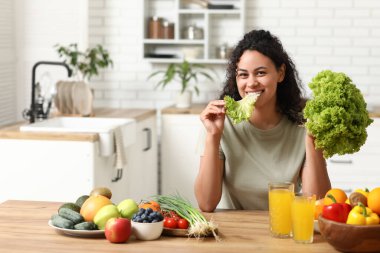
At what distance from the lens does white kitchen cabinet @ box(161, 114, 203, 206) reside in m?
5.61

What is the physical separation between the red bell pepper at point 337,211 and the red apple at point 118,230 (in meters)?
0.63

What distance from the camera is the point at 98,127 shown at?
16.8 feet

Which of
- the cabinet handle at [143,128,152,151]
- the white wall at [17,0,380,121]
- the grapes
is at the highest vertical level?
the white wall at [17,0,380,121]

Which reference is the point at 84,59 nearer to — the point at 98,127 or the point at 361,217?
the point at 98,127

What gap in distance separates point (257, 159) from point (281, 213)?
0.75m

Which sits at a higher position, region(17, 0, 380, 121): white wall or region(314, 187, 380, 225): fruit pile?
region(17, 0, 380, 121): white wall

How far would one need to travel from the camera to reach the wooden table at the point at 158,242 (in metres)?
2.26

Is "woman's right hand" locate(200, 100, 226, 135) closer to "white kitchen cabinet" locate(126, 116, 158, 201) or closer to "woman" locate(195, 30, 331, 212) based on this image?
"woman" locate(195, 30, 331, 212)

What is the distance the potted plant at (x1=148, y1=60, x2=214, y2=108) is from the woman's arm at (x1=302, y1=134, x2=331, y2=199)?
2.82 m

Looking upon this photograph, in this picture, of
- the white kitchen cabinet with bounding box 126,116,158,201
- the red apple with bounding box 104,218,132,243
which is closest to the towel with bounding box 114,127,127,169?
the white kitchen cabinet with bounding box 126,116,158,201

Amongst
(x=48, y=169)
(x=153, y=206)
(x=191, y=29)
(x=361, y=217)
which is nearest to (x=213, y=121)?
(x=153, y=206)

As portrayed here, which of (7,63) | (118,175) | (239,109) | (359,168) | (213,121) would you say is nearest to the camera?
(239,109)

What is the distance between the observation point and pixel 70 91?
5.20 metres

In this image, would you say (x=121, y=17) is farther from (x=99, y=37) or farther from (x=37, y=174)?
(x=37, y=174)
